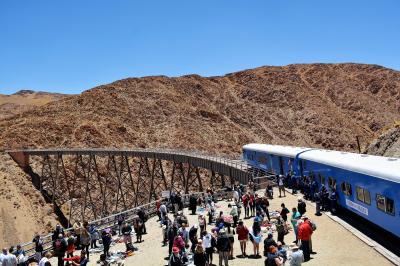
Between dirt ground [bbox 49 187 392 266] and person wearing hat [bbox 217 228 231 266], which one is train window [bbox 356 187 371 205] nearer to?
dirt ground [bbox 49 187 392 266]

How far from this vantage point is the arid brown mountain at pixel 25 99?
139 m

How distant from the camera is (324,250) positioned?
13.7 m

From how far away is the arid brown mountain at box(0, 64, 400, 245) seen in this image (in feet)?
233

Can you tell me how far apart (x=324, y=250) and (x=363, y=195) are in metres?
3.64

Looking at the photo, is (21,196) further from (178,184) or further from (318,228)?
(318,228)

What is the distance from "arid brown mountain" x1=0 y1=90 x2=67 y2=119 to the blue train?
411 ft

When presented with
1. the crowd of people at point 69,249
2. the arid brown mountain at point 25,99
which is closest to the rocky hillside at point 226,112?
the crowd of people at point 69,249

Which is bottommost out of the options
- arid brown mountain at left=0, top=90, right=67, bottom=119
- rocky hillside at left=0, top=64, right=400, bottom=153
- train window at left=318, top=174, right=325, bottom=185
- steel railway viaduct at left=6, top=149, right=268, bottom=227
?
steel railway viaduct at left=6, top=149, right=268, bottom=227

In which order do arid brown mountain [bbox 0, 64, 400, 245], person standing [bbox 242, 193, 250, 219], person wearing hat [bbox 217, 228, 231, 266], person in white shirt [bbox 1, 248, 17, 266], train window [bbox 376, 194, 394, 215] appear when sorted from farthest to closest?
1. arid brown mountain [bbox 0, 64, 400, 245]
2. person standing [bbox 242, 193, 250, 219]
3. person in white shirt [bbox 1, 248, 17, 266]
4. train window [bbox 376, 194, 394, 215]
5. person wearing hat [bbox 217, 228, 231, 266]

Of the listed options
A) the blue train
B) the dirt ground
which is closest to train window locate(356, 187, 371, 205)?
the blue train

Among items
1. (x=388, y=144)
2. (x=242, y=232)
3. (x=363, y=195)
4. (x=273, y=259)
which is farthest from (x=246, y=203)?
(x=388, y=144)

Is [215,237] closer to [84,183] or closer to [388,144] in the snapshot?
[388,144]

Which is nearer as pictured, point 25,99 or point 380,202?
point 380,202

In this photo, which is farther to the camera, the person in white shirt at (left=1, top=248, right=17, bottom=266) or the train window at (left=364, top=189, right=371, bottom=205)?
the train window at (left=364, top=189, right=371, bottom=205)
